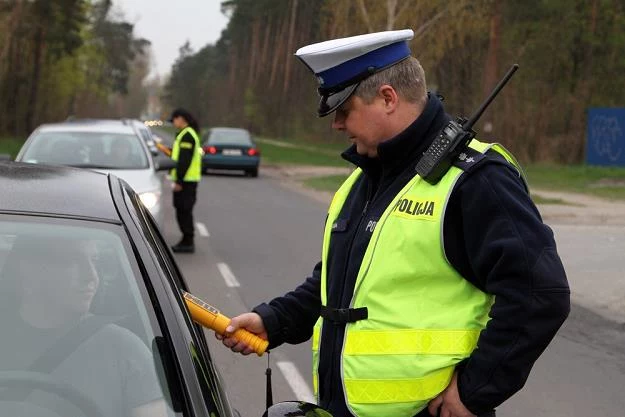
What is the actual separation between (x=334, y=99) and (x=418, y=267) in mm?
526

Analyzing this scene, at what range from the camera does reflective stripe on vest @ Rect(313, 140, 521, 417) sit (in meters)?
2.75

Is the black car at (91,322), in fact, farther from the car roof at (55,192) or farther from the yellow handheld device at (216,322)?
the yellow handheld device at (216,322)

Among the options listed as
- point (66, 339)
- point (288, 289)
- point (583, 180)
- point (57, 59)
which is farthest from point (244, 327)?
point (57, 59)

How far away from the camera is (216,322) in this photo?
3322 mm

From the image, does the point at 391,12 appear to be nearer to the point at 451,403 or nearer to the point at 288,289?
the point at 288,289

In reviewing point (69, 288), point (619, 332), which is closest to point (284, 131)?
point (619, 332)

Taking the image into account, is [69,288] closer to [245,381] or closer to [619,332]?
[245,381]

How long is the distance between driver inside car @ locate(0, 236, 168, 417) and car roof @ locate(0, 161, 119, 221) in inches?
4.5

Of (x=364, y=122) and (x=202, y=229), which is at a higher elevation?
(x=364, y=122)

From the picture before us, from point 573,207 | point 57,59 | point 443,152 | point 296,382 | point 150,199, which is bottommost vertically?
point 57,59

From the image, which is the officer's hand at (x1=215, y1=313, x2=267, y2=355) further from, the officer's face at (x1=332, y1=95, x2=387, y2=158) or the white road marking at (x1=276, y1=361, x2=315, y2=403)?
the white road marking at (x1=276, y1=361, x2=315, y2=403)

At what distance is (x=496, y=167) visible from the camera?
2.76m

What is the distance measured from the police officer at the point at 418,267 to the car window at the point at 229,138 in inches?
1159

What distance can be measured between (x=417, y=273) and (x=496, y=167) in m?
0.34
